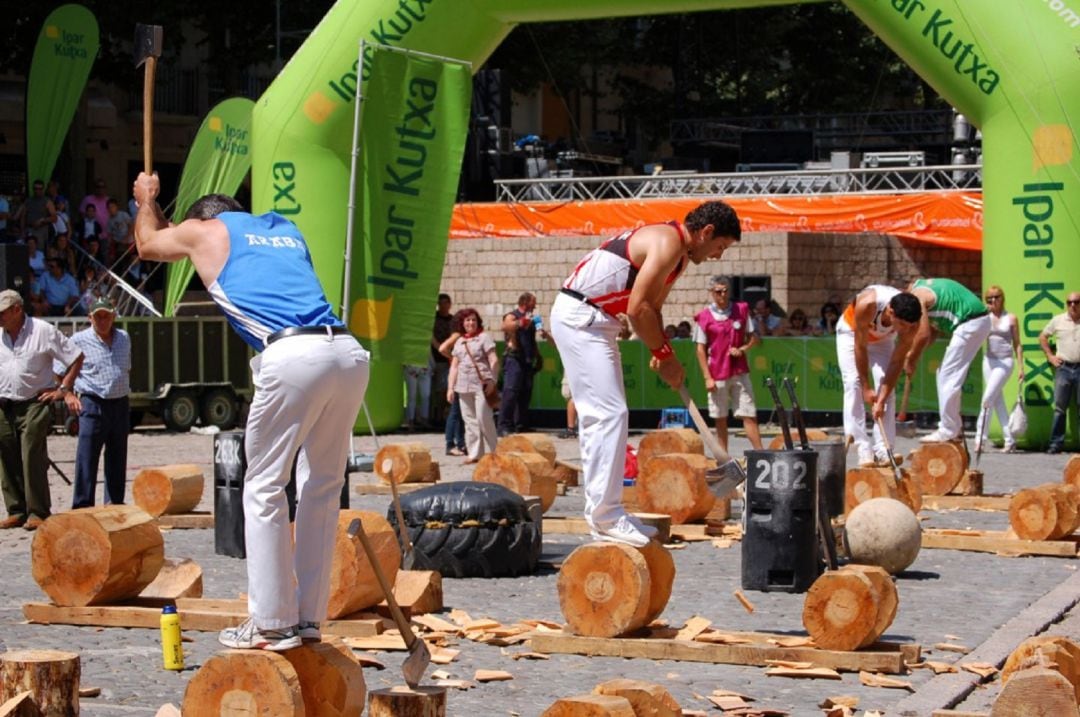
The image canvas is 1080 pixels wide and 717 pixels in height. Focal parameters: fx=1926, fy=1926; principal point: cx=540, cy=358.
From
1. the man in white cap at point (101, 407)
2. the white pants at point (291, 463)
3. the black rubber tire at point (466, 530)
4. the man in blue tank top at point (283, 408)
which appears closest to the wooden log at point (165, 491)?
the man in white cap at point (101, 407)

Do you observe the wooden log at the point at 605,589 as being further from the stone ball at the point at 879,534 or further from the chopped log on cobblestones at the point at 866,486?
the chopped log on cobblestones at the point at 866,486

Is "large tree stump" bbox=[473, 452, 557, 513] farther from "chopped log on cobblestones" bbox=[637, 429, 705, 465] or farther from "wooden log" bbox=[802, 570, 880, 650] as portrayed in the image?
"wooden log" bbox=[802, 570, 880, 650]

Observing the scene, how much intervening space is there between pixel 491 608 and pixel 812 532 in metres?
1.83

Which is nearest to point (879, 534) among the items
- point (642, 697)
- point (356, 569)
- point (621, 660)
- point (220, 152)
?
point (621, 660)

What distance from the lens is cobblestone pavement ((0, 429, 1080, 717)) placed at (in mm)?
7820

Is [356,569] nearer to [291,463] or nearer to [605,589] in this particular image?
[605,589]

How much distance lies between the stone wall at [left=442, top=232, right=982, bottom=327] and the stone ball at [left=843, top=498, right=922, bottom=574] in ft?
57.3

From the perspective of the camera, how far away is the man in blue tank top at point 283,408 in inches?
268

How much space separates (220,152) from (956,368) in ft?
35.5

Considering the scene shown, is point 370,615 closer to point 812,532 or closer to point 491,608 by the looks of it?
point 491,608

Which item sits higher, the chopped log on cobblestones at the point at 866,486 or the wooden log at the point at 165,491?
the chopped log on cobblestones at the point at 866,486

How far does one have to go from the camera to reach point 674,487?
1386 cm

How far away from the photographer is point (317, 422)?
22.9 feet

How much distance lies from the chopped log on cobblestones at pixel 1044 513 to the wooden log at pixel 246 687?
25.2 ft
